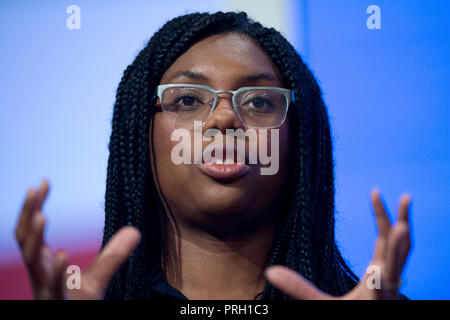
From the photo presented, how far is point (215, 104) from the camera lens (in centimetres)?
133

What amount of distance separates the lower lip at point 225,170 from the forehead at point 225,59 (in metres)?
0.24

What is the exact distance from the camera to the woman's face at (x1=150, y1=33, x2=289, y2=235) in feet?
4.16

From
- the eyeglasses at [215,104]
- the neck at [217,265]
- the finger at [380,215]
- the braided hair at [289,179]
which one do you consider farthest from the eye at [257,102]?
the finger at [380,215]

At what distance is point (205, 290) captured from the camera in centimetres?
133

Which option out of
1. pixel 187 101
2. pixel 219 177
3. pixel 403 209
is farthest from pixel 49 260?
pixel 403 209

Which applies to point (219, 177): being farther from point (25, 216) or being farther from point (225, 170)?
point (25, 216)

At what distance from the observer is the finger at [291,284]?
100 centimetres

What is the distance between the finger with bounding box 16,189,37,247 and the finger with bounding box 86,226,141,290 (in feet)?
0.51

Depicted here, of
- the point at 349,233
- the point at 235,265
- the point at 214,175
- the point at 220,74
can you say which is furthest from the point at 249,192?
the point at 349,233

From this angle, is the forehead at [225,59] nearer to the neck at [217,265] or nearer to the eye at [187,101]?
the eye at [187,101]

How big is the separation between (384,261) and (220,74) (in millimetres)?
605

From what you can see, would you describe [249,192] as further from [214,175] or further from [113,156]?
[113,156]

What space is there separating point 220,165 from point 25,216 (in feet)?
1.52

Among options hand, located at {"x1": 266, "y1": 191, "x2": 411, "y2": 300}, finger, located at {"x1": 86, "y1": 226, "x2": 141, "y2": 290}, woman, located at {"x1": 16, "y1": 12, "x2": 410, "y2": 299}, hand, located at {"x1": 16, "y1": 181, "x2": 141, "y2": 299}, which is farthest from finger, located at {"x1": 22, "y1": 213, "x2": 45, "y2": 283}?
hand, located at {"x1": 266, "y1": 191, "x2": 411, "y2": 300}
